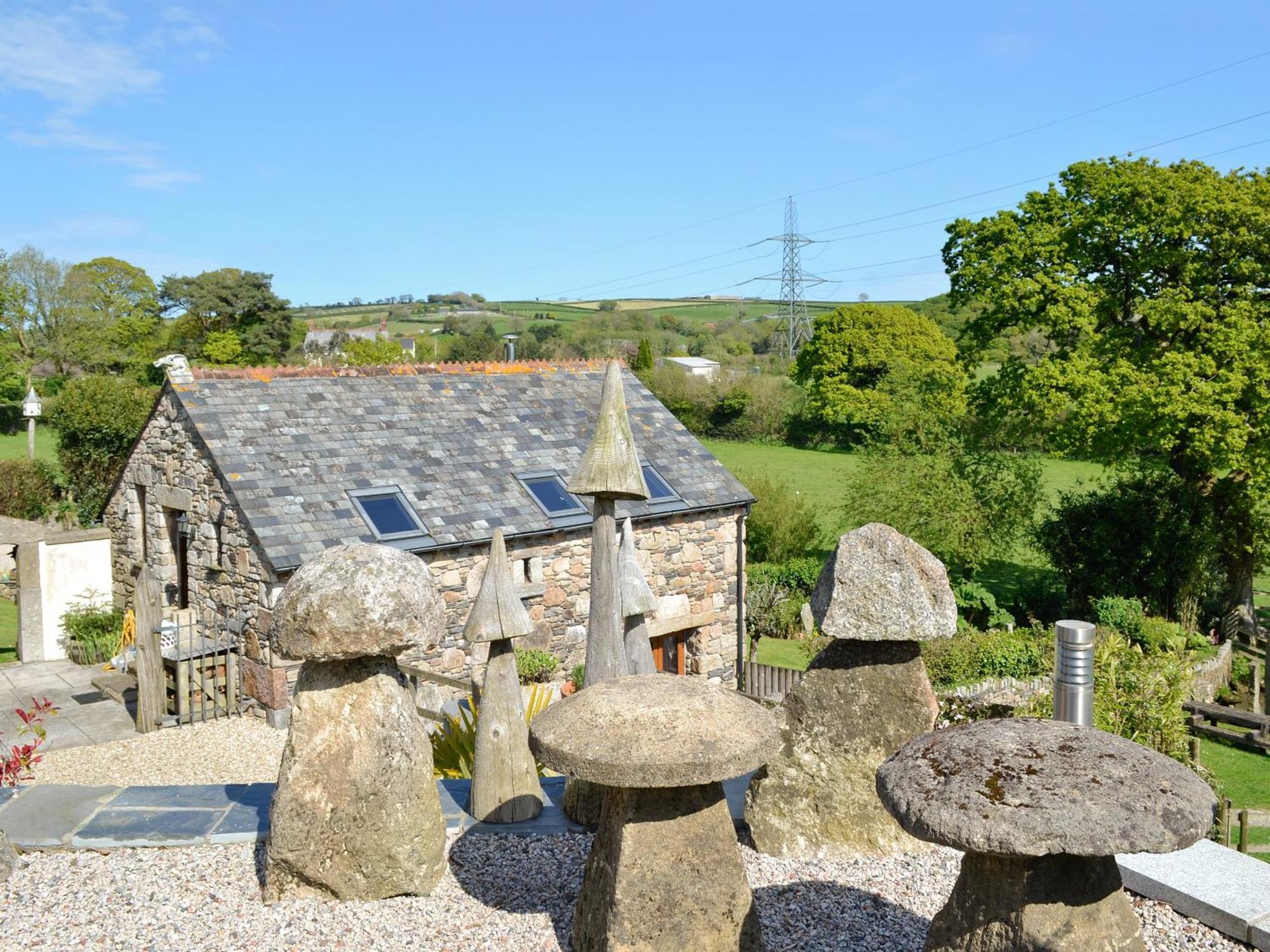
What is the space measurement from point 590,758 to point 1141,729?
7.04 meters

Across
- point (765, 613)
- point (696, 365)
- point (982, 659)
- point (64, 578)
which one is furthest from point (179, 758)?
point (696, 365)

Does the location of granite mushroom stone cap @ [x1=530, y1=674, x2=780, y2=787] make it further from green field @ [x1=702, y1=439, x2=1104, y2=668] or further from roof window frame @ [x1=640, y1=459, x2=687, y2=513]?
green field @ [x1=702, y1=439, x2=1104, y2=668]

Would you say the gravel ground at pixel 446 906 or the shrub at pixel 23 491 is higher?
the shrub at pixel 23 491

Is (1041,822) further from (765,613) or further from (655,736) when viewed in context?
(765,613)

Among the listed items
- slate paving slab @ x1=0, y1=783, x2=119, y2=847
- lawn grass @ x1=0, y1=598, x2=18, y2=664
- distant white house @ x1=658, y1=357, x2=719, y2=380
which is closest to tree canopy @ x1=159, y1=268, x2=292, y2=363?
distant white house @ x1=658, y1=357, x2=719, y2=380

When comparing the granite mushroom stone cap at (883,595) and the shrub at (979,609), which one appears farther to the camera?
the shrub at (979,609)

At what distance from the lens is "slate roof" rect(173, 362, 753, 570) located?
508 inches

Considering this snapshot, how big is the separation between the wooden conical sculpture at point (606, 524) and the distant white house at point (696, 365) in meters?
39.4

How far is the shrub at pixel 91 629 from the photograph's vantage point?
51.2 feet

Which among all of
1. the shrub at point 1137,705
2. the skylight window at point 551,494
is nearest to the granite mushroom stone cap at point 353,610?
the shrub at point 1137,705

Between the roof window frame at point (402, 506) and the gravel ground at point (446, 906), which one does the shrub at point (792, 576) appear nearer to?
the roof window frame at point (402, 506)

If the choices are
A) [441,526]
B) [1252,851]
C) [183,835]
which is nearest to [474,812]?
[183,835]

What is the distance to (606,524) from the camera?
675cm

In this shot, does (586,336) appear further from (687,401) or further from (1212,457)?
(1212,457)
